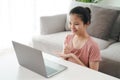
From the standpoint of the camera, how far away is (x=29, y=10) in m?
2.99

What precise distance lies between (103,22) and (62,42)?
1.88ft

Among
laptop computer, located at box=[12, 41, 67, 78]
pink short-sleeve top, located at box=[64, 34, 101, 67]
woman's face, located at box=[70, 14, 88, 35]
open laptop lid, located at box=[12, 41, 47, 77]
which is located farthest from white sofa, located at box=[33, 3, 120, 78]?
open laptop lid, located at box=[12, 41, 47, 77]

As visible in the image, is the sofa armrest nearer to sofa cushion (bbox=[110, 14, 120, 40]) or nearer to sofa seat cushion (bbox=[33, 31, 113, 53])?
sofa seat cushion (bbox=[33, 31, 113, 53])

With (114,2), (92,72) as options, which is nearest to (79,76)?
(92,72)

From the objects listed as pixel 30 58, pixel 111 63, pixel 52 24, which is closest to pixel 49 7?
pixel 52 24

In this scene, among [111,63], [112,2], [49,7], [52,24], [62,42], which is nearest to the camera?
[111,63]

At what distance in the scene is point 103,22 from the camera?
232cm

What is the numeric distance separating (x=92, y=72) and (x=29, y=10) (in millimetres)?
2080

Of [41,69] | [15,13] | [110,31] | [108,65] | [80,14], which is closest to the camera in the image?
[41,69]

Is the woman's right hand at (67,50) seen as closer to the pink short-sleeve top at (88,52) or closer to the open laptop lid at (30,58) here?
the pink short-sleeve top at (88,52)

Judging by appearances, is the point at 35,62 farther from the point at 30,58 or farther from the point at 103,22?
the point at 103,22

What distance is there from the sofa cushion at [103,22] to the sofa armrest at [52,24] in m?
0.47

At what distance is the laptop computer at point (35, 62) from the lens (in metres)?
1.03

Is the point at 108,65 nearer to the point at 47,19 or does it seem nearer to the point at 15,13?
the point at 47,19
